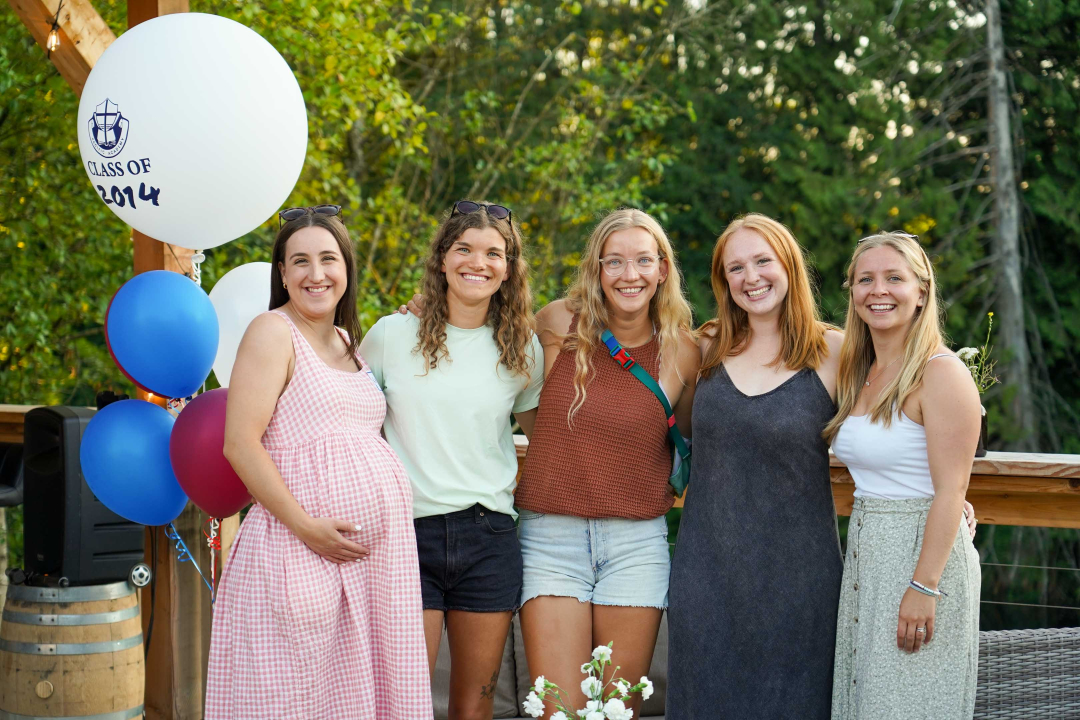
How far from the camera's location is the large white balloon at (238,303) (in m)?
3.00

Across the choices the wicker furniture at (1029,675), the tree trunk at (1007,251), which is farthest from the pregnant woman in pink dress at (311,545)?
the tree trunk at (1007,251)

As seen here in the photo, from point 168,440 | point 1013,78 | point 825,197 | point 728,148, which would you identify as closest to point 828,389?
point 168,440

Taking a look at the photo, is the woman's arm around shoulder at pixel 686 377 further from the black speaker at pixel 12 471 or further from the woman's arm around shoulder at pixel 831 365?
the black speaker at pixel 12 471

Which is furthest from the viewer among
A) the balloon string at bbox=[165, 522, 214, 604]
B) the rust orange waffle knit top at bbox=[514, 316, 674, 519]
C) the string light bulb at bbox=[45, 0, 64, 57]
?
the balloon string at bbox=[165, 522, 214, 604]

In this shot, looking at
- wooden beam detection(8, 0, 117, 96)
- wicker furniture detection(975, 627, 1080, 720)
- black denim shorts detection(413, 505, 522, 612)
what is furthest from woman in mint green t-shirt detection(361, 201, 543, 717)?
wooden beam detection(8, 0, 117, 96)

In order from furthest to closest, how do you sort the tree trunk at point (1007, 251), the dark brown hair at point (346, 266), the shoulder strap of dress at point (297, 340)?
the tree trunk at point (1007, 251)
the dark brown hair at point (346, 266)
the shoulder strap of dress at point (297, 340)

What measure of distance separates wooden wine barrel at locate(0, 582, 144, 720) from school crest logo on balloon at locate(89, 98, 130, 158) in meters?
1.19

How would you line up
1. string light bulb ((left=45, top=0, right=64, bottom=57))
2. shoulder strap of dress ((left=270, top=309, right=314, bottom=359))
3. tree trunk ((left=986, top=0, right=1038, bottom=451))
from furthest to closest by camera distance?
tree trunk ((left=986, top=0, right=1038, bottom=451)) → string light bulb ((left=45, top=0, right=64, bottom=57)) → shoulder strap of dress ((left=270, top=309, right=314, bottom=359))

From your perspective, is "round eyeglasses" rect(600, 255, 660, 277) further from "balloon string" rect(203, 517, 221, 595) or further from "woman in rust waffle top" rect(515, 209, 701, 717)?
"balloon string" rect(203, 517, 221, 595)

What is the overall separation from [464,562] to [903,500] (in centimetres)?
102

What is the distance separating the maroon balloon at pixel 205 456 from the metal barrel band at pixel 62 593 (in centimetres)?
49

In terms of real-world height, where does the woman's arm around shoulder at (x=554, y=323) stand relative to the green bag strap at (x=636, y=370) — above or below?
above

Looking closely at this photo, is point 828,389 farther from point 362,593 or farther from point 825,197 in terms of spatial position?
point 825,197

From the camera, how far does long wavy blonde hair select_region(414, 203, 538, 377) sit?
7.95 feet
